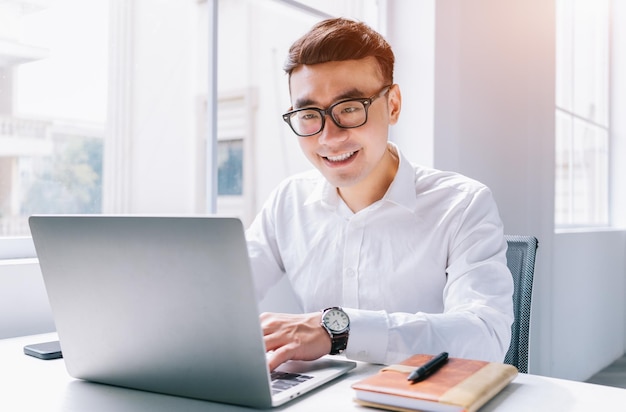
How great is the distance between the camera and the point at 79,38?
1786 millimetres

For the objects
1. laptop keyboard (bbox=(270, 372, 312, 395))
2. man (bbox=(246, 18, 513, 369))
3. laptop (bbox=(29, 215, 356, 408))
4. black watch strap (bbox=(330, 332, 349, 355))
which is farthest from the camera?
man (bbox=(246, 18, 513, 369))

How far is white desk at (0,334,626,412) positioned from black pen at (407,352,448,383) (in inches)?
2.9

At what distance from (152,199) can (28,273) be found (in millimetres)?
1018

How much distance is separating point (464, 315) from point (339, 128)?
509 mm

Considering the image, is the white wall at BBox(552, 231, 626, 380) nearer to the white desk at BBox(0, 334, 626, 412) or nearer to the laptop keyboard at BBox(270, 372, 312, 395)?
the white desk at BBox(0, 334, 626, 412)

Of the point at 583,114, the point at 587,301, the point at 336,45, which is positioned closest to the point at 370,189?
the point at 336,45

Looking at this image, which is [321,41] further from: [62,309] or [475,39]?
[475,39]

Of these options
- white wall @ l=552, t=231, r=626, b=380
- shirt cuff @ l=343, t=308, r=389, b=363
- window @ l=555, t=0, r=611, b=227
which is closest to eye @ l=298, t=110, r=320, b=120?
shirt cuff @ l=343, t=308, r=389, b=363

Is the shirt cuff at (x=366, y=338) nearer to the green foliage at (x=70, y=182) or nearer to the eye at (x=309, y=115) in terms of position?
the eye at (x=309, y=115)

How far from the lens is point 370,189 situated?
156cm

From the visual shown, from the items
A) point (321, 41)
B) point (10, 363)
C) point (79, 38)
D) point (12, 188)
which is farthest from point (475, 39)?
point (10, 363)

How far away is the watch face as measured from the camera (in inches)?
38.9

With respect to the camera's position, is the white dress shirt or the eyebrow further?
the eyebrow

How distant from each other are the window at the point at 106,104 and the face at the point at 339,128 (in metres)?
0.60
